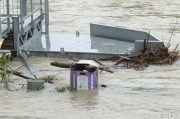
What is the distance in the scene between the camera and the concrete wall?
16609 millimetres

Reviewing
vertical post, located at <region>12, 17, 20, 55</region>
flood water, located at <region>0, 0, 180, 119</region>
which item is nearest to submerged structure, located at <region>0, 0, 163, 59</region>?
vertical post, located at <region>12, 17, 20, 55</region>

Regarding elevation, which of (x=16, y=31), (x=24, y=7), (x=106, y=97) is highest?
(x=24, y=7)

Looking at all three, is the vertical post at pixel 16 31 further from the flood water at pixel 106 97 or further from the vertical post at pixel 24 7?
the vertical post at pixel 24 7

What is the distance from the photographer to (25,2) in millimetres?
16172

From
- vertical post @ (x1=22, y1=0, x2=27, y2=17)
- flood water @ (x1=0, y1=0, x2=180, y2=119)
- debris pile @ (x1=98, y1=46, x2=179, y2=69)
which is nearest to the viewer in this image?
flood water @ (x1=0, y1=0, x2=180, y2=119)

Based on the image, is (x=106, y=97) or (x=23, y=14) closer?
(x=106, y=97)

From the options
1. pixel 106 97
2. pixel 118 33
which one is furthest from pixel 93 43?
pixel 106 97

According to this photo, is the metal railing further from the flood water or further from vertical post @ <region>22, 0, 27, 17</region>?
the flood water

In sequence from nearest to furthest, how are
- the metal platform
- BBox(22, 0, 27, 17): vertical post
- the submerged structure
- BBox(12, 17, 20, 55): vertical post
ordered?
BBox(12, 17, 20, 55): vertical post < the submerged structure < the metal platform < BBox(22, 0, 27, 17): vertical post

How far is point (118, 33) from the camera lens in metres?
17.2

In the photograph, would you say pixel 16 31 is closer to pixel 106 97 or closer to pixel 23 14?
pixel 23 14

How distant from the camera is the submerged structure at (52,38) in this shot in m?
15.0

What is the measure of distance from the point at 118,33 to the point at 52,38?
5.92 ft

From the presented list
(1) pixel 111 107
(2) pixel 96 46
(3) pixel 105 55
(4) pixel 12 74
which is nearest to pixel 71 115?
(1) pixel 111 107
